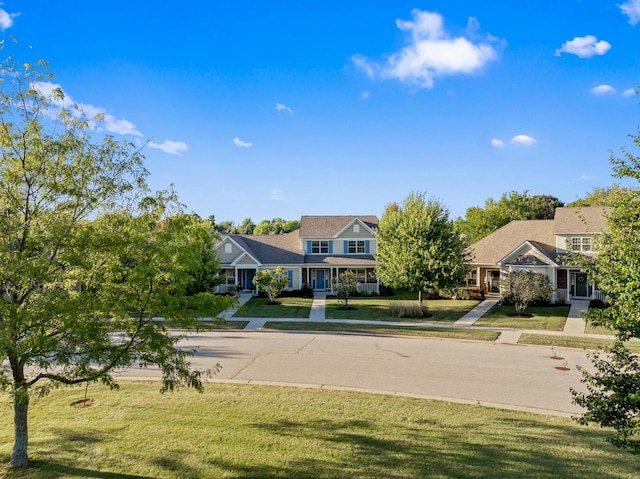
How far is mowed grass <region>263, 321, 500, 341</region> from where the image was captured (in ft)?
67.3

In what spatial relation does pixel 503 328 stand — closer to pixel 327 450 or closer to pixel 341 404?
pixel 341 404

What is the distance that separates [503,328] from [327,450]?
1757 cm

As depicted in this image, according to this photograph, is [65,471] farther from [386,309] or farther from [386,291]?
[386,291]

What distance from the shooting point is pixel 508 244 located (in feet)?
122

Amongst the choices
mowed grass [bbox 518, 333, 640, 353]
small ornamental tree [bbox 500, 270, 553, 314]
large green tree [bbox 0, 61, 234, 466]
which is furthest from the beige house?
large green tree [bbox 0, 61, 234, 466]

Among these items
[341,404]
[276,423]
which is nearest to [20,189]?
[276,423]

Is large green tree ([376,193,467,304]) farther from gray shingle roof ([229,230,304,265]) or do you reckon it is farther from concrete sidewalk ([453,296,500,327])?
gray shingle roof ([229,230,304,265])

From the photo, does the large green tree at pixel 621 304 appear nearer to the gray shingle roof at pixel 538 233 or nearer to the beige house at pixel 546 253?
the beige house at pixel 546 253

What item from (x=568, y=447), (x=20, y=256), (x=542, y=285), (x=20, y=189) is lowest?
(x=568, y=447)

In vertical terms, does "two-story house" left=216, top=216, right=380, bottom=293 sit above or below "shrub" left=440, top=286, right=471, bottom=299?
above

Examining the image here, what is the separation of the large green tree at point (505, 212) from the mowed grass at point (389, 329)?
2741 cm

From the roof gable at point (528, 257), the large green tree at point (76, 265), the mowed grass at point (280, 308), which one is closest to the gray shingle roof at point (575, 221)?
the roof gable at point (528, 257)

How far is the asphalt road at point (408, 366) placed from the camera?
478 inches

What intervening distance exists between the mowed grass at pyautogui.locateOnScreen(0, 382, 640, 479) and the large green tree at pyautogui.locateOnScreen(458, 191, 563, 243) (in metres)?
39.6
